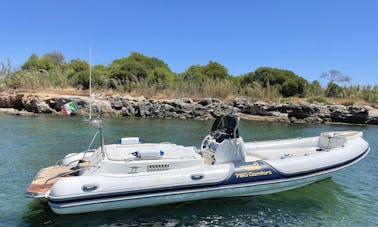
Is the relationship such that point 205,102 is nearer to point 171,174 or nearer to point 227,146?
point 227,146

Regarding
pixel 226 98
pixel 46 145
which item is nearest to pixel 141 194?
pixel 46 145

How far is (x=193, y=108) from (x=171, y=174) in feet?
63.1

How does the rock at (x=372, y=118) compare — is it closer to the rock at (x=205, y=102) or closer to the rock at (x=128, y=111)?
the rock at (x=205, y=102)

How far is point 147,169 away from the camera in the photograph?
5805mm

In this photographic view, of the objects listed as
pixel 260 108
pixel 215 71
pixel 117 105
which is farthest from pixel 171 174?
pixel 215 71

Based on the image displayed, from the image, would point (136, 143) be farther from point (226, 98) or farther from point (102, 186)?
point (226, 98)

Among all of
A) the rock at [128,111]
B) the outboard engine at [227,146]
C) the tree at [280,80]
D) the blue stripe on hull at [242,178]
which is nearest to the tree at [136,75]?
the rock at [128,111]

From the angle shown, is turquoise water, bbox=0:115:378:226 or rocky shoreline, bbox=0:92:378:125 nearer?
turquoise water, bbox=0:115:378:226

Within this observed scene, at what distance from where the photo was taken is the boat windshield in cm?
670

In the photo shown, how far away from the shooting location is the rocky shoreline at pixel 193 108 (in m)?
23.8

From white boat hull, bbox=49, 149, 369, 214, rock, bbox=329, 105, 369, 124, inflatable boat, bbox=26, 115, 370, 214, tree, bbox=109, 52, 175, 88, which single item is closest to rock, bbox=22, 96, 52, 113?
tree, bbox=109, 52, 175, 88

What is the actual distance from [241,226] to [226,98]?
2301 centimetres

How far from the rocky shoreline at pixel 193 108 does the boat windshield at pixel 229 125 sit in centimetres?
1694

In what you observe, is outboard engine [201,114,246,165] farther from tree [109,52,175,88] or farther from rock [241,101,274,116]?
tree [109,52,175,88]
